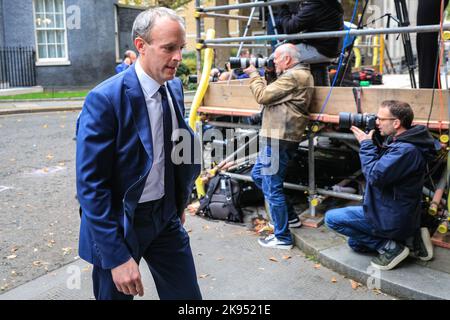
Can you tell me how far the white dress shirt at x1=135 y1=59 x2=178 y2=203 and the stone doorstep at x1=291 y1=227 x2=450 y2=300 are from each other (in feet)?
7.29

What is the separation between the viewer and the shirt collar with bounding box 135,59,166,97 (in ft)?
8.21

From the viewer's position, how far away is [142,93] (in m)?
2.46

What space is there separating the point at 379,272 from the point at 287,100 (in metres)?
1.79

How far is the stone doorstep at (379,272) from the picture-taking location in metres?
3.80

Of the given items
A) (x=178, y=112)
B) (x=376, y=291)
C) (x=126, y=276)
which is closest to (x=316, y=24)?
(x=376, y=291)

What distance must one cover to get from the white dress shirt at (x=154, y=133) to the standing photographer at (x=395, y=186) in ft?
6.64

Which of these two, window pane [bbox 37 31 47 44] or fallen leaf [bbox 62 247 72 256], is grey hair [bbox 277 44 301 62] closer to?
fallen leaf [bbox 62 247 72 256]

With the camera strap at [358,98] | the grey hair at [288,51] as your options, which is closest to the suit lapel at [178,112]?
the grey hair at [288,51]

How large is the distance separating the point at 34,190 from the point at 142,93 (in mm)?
5357

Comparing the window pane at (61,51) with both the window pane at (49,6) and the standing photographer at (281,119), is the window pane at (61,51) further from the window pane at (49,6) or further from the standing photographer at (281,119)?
the standing photographer at (281,119)

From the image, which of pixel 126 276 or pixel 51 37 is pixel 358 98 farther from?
pixel 51 37

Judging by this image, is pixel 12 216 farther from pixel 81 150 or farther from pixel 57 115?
pixel 57 115
